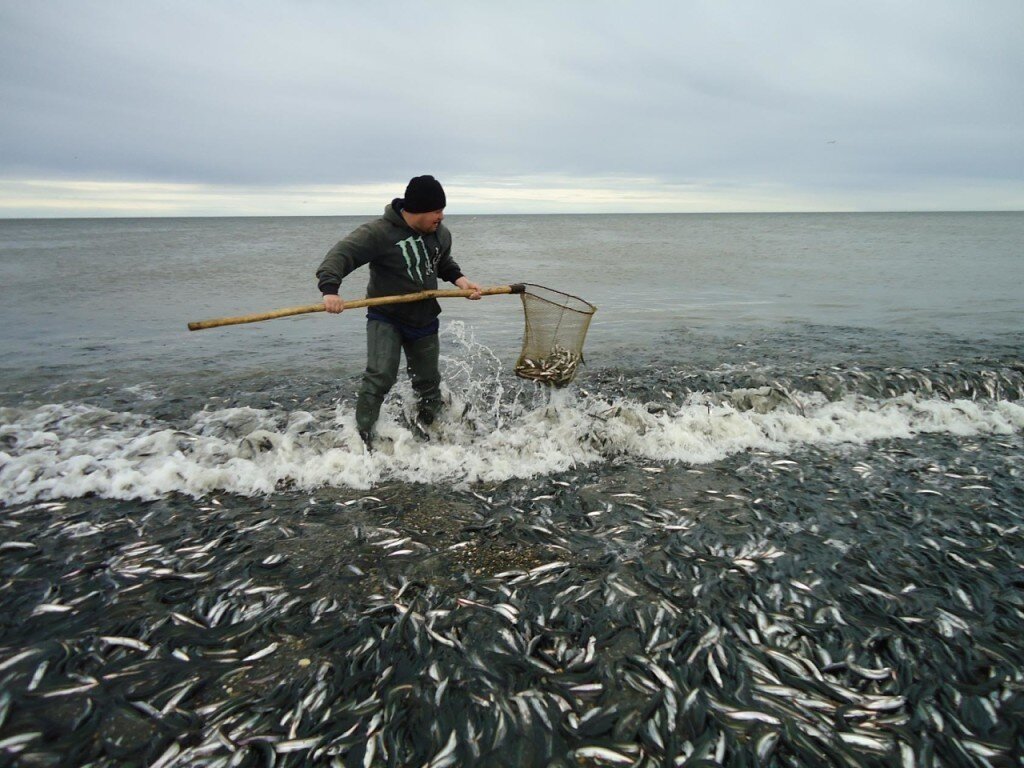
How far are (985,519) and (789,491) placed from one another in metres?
1.83

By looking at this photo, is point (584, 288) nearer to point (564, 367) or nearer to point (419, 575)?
point (564, 367)

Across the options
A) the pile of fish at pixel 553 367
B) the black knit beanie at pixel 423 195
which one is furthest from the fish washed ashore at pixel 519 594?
the black knit beanie at pixel 423 195

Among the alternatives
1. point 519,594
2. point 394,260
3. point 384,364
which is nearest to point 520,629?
point 519,594

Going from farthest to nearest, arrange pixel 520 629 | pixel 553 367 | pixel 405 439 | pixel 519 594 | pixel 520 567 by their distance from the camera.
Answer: pixel 553 367, pixel 405 439, pixel 520 567, pixel 519 594, pixel 520 629

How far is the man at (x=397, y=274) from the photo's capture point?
6.68 metres

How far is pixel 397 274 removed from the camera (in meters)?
7.10

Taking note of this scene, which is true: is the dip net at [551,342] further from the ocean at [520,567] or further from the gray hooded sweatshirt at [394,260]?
the gray hooded sweatshirt at [394,260]

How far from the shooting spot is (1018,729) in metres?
3.59

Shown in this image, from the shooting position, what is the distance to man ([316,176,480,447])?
263 inches

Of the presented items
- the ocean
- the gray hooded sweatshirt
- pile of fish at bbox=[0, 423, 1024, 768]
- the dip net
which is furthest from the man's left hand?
pile of fish at bbox=[0, 423, 1024, 768]

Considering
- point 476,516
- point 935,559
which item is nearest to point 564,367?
point 476,516

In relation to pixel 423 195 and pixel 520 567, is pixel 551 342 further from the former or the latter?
pixel 520 567

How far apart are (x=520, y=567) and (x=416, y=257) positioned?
3.81 metres

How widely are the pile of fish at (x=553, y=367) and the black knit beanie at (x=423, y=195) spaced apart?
8.52 feet
